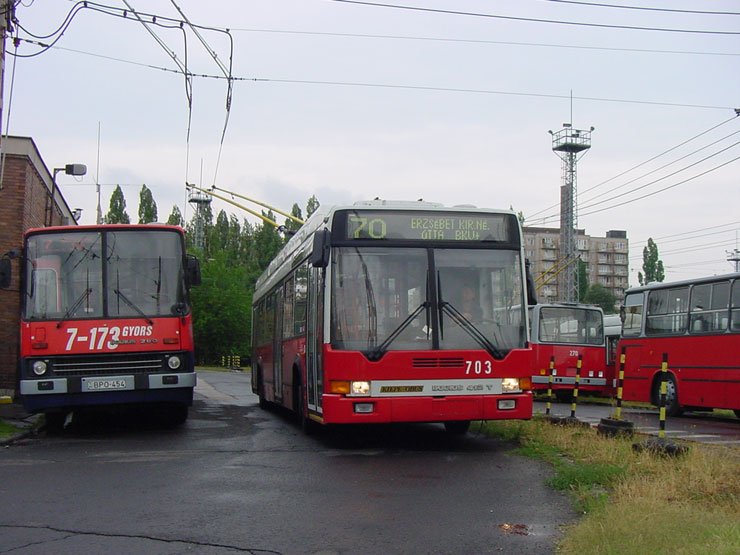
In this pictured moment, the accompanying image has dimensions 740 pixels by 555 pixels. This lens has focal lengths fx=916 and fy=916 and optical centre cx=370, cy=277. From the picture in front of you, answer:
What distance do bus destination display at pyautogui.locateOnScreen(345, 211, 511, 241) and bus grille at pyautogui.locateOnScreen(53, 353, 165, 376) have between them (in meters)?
3.79

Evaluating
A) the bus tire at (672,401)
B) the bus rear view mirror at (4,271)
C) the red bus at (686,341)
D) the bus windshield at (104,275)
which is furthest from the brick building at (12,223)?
the bus tire at (672,401)

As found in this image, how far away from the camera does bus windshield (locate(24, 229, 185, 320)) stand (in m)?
13.3

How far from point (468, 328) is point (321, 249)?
2082 mm

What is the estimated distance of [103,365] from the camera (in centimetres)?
1298

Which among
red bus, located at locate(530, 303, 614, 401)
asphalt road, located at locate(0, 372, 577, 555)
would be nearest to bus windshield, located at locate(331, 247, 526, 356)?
asphalt road, located at locate(0, 372, 577, 555)

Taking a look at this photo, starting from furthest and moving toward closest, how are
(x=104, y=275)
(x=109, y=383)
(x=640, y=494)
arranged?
(x=104, y=275), (x=109, y=383), (x=640, y=494)

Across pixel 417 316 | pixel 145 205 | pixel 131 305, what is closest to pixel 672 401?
pixel 417 316

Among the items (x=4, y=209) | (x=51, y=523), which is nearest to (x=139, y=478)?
(x=51, y=523)

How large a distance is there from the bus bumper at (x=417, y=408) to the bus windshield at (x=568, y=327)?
17.9 meters

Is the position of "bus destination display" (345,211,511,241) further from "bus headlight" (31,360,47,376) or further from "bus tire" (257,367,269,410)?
"bus tire" (257,367,269,410)

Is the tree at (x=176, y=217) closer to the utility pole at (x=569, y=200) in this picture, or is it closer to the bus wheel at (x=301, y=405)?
the utility pole at (x=569, y=200)

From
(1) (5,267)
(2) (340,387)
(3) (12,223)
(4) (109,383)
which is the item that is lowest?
(4) (109,383)

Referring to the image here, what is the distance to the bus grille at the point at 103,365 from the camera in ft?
42.4

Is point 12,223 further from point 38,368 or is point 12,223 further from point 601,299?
point 601,299
